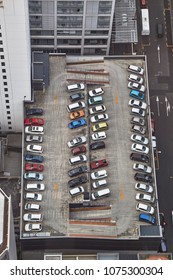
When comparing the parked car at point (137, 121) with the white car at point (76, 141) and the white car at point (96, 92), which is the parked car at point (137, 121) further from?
the white car at point (76, 141)

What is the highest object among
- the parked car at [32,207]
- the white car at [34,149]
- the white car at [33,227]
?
the white car at [34,149]

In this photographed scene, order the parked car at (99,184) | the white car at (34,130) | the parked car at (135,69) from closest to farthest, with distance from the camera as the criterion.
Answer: the parked car at (99,184) < the white car at (34,130) < the parked car at (135,69)

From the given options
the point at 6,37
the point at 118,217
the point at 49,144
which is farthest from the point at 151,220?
the point at 6,37

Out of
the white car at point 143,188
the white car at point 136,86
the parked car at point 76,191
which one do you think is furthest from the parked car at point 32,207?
the white car at point 136,86

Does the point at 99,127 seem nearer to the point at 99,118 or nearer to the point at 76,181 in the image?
the point at 99,118

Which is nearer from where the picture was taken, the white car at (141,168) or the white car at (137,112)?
the white car at (141,168)

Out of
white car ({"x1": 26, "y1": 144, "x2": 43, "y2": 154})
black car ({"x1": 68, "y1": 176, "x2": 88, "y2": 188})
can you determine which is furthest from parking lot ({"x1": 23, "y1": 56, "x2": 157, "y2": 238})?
white car ({"x1": 26, "y1": 144, "x2": 43, "y2": 154})

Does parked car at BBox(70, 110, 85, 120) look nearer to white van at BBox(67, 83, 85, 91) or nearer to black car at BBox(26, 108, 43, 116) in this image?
white van at BBox(67, 83, 85, 91)

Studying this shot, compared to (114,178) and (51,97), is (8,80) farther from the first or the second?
(114,178)

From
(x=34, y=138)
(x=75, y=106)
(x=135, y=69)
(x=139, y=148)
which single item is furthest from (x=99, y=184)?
(x=135, y=69)
